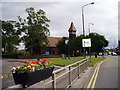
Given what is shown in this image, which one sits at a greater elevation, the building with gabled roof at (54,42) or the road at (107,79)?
the building with gabled roof at (54,42)

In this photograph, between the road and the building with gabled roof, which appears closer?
the road

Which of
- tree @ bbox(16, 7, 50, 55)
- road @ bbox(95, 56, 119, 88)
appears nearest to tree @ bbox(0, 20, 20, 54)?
tree @ bbox(16, 7, 50, 55)

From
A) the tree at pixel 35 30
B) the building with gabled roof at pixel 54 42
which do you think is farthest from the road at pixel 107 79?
the building with gabled roof at pixel 54 42

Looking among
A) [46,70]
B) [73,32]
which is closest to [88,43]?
[46,70]

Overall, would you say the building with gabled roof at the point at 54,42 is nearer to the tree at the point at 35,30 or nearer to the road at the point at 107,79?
the tree at the point at 35,30

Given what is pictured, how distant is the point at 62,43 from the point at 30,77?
73.6 meters

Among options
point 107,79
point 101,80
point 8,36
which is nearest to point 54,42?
point 8,36

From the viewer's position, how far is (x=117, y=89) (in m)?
8.16

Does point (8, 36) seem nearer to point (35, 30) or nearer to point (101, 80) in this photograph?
point (35, 30)

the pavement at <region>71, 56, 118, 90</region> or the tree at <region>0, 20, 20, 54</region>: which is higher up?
the tree at <region>0, 20, 20, 54</region>

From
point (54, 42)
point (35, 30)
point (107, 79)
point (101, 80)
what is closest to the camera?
point (101, 80)

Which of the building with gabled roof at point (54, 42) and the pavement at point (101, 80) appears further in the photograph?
the building with gabled roof at point (54, 42)

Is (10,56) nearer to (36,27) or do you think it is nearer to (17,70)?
(36,27)

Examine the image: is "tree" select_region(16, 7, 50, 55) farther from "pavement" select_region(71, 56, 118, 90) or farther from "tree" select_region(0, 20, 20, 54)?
"pavement" select_region(71, 56, 118, 90)
